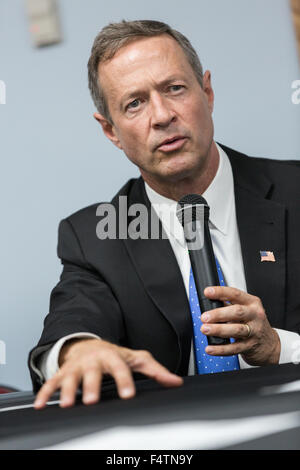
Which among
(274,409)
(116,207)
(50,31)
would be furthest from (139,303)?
(50,31)

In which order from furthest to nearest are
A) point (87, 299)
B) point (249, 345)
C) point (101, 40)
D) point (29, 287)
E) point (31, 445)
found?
point (29, 287), point (101, 40), point (87, 299), point (249, 345), point (31, 445)

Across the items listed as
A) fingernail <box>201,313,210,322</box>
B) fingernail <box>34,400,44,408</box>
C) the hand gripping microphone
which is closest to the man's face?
the hand gripping microphone

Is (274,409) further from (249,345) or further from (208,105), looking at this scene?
(208,105)

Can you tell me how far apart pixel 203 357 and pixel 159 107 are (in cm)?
51

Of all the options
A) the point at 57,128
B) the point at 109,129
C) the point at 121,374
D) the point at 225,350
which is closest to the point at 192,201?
the point at 225,350

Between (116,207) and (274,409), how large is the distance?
889 millimetres

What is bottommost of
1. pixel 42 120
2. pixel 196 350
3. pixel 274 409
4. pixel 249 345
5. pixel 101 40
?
pixel 196 350

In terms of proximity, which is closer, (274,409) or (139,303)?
(274,409)

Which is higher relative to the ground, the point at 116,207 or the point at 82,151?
the point at 82,151

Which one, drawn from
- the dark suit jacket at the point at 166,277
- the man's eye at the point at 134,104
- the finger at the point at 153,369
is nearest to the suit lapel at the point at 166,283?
the dark suit jacket at the point at 166,277

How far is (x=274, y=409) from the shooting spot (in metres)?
0.48

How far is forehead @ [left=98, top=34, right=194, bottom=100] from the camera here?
1208mm

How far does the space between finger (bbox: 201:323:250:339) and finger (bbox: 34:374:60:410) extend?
0.76 feet

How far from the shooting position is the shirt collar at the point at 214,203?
1.24 m
